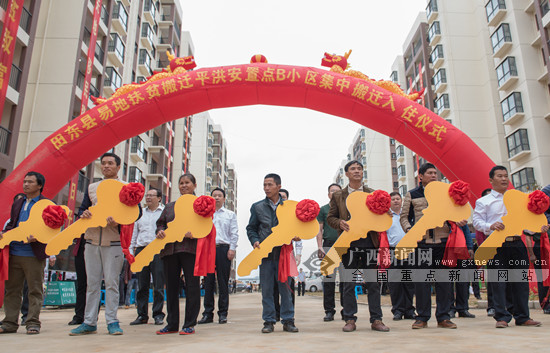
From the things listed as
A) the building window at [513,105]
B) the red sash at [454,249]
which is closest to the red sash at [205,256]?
the red sash at [454,249]

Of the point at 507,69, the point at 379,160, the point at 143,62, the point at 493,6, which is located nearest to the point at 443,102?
the point at 507,69

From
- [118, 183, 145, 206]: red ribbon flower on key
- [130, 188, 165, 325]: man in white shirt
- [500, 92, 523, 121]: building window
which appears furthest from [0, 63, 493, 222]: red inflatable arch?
[500, 92, 523, 121]: building window

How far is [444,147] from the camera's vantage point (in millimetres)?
7543

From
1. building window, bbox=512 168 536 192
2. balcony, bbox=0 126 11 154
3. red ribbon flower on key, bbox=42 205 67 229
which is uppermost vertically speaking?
building window, bbox=512 168 536 192

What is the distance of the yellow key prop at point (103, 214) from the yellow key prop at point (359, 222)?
1986 millimetres

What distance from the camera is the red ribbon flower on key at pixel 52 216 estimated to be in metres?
4.32

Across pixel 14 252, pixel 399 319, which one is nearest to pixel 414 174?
pixel 399 319

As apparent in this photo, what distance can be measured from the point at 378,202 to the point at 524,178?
70.1ft

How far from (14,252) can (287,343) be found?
9.70 ft

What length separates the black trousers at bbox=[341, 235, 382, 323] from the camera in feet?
13.5

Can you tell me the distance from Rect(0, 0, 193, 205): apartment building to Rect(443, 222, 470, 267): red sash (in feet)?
43.3

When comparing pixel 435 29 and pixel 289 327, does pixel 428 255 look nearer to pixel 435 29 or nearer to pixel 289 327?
pixel 289 327

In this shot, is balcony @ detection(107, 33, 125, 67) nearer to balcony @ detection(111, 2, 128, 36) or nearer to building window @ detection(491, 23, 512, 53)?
balcony @ detection(111, 2, 128, 36)

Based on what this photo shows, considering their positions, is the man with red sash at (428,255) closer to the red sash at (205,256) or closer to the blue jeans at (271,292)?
the blue jeans at (271,292)
